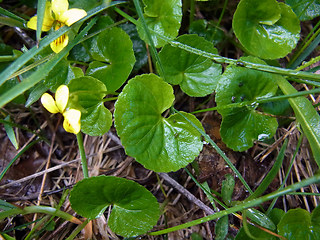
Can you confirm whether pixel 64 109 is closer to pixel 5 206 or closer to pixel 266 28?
pixel 5 206

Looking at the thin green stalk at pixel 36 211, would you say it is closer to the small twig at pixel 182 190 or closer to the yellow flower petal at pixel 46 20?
the small twig at pixel 182 190

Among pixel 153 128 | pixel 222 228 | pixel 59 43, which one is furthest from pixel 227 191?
pixel 59 43

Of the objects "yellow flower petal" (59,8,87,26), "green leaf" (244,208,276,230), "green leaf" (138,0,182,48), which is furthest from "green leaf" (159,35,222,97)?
"green leaf" (244,208,276,230)

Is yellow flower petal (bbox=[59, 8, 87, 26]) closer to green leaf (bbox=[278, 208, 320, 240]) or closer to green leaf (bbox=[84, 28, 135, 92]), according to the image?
green leaf (bbox=[84, 28, 135, 92])

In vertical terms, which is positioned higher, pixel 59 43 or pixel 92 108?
pixel 59 43

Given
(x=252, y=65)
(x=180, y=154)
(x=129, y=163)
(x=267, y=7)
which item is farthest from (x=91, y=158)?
(x=267, y=7)

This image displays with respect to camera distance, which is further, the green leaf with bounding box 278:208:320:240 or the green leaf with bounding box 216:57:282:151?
the green leaf with bounding box 216:57:282:151

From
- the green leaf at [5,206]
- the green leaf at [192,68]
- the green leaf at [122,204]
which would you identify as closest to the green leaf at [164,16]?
the green leaf at [192,68]
